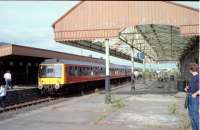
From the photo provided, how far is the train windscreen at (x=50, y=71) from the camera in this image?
27.1 meters

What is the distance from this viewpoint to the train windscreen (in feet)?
89.0

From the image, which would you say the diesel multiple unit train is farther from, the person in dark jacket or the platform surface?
the person in dark jacket

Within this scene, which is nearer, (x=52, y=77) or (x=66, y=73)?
(x=66, y=73)

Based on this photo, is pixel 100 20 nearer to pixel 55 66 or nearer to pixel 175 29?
pixel 175 29

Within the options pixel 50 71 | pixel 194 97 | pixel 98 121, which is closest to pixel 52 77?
pixel 50 71

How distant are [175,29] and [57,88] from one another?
9232mm

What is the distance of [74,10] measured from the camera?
20.7 metres

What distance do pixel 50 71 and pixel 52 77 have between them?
1.43 ft

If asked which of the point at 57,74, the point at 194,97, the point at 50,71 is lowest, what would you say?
the point at 194,97

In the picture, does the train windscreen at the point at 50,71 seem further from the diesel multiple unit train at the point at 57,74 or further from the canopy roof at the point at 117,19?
the canopy roof at the point at 117,19

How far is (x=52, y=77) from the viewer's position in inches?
1081

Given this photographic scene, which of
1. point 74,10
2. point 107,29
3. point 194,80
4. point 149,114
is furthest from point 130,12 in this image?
point 194,80

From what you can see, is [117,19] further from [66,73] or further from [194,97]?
[194,97]

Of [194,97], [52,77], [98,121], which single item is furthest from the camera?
[52,77]
